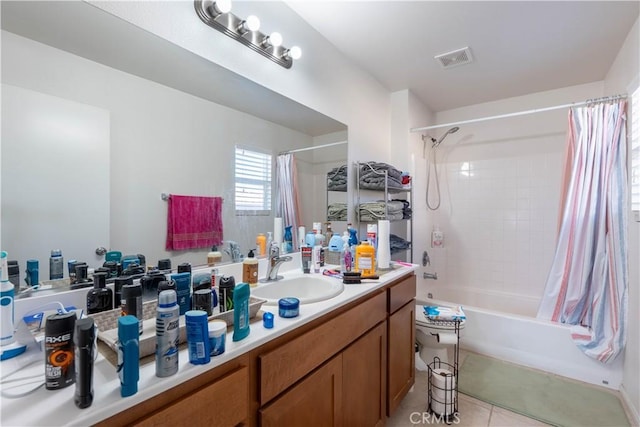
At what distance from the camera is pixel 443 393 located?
163cm

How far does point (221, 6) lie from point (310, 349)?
138cm

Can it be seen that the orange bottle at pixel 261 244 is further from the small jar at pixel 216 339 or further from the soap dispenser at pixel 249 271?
the small jar at pixel 216 339

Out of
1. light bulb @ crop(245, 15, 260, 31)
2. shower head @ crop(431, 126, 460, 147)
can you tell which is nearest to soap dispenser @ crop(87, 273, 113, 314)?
light bulb @ crop(245, 15, 260, 31)

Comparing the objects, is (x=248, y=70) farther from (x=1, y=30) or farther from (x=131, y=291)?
(x=131, y=291)

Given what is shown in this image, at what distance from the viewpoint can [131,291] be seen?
29.5 inches

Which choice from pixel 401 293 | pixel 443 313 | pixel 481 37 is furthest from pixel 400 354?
pixel 481 37

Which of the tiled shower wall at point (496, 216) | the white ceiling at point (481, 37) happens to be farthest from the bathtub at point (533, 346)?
the white ceiling at point (481, 37)

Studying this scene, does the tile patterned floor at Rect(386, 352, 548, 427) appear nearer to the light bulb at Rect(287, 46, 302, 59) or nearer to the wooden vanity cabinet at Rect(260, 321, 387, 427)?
the wooden vanity cabinet at Rect(260, 321, 387, 427)

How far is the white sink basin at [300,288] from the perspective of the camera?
127cm

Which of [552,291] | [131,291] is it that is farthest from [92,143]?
[552,291]

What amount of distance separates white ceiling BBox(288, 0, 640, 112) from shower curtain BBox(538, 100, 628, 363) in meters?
0.44

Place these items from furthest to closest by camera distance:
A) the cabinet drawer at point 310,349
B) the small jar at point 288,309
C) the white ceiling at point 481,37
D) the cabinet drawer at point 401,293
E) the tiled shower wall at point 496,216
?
1. the tiled shower wall at point 496,216
2. the white ceiling at point 481,37
3. the cabinet drawer at point 401,293
4. the small jar at point 288,309
5. the cabinet drawer at point 310,349

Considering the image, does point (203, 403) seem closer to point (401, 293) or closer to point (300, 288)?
point (300, 288)

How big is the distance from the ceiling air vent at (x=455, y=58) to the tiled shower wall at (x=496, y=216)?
1.14 meters
